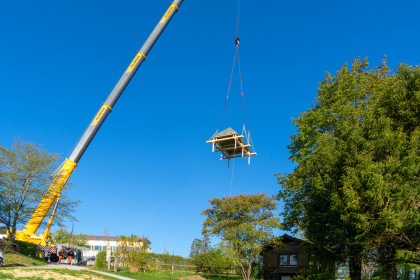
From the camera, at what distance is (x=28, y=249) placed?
2505 centimetres

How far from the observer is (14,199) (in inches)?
920

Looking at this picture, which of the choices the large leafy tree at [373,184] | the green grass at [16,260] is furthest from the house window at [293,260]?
the green grass at [16,260]

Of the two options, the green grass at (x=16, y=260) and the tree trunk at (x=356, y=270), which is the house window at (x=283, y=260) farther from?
the green grass at (x=16, y=260)

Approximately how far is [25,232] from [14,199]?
3.44m

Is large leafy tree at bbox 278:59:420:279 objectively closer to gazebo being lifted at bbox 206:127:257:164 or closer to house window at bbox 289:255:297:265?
gazebo being lifted at bbox 206:127:257:164

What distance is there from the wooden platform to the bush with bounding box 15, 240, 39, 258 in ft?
50.4

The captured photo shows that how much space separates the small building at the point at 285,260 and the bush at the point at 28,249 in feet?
61.0

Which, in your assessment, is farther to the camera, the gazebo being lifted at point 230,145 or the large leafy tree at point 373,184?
the gazebo being lifted at point 230,145

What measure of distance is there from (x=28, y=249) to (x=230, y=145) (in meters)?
16.4

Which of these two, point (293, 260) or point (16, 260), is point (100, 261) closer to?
point (16, 260)

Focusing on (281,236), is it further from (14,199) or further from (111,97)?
(14,199)

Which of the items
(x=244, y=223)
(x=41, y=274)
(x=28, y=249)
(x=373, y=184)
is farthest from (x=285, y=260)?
(x=41, y=274)

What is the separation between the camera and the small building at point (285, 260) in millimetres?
29703

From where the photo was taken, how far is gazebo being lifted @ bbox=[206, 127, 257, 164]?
19.8 meters
